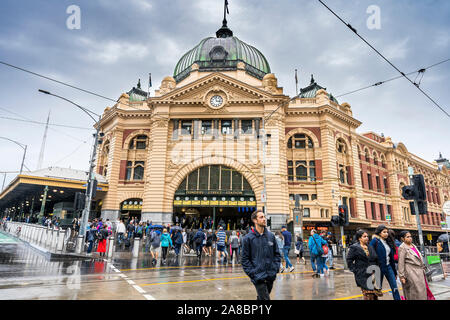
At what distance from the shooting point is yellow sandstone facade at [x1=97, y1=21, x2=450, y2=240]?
108 feet

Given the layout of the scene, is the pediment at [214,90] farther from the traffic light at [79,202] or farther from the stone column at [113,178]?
Answer: the traffic light at [79,202]

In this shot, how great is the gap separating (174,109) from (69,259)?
2441 cm

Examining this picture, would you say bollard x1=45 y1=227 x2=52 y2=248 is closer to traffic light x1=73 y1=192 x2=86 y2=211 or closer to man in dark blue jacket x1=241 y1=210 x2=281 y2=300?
traffic light x1=73 y1=192 x2=86 y2=211

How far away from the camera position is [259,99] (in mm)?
34219

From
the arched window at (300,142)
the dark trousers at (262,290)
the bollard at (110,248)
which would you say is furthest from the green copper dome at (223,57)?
the dark trousers at (262,290)

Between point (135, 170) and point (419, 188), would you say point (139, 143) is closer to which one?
point (135, 170)

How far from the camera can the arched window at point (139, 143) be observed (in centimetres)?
3822

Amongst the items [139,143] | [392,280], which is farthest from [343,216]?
[139,143]

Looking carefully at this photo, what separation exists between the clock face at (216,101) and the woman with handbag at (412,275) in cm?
3072

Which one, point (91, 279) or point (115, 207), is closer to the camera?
point (91, 279)

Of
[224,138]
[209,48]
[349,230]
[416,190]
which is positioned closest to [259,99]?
[224,138]

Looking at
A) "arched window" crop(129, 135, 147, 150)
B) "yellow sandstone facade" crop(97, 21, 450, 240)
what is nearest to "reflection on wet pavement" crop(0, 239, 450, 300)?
"yellow sandstone facade" crop(97, 21, 450, 240)

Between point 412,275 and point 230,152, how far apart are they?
28.1 metres

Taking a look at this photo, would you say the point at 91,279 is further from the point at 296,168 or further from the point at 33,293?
the point at 296,168
